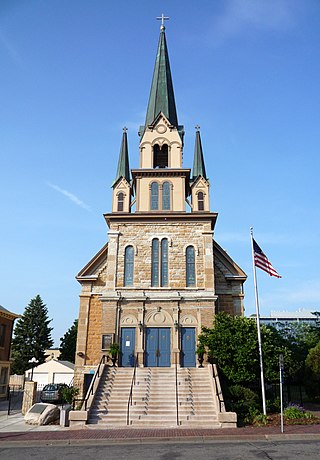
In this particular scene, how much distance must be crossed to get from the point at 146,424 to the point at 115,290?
10131mm

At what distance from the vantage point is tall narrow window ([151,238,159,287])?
26616 millimetres

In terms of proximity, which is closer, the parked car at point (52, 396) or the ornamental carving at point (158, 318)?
the ornamental carving at point (158, 318)

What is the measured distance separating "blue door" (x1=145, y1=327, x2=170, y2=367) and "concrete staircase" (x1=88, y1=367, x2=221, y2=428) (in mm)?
1858

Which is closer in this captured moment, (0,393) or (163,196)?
(163,196)

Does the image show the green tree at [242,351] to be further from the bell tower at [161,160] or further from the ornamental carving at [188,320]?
the bell tower at [161,160]

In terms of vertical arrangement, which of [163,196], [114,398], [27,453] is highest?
[163,196]

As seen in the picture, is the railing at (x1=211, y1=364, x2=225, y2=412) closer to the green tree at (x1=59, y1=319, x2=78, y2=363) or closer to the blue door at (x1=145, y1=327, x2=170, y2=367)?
the blue door at (x1=145, y1=327, x2=170, y2=367)

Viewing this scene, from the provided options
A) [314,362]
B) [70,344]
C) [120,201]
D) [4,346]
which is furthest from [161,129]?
[70,344]

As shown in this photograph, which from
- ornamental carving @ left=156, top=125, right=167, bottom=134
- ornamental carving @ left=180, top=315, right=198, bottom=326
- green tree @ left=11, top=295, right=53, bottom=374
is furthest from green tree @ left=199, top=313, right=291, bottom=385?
green tree @ left=11, top=295, right=53, bottom=374

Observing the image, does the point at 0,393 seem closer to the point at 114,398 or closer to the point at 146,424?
the point at 114,398

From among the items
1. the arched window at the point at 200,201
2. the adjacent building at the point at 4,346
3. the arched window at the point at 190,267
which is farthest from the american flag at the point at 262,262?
the adjacent building at the point at 4,346

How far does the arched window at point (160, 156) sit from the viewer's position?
30927 millimetres

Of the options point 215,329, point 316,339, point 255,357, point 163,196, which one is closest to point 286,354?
point 255,357

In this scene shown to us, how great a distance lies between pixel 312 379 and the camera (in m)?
28.1
